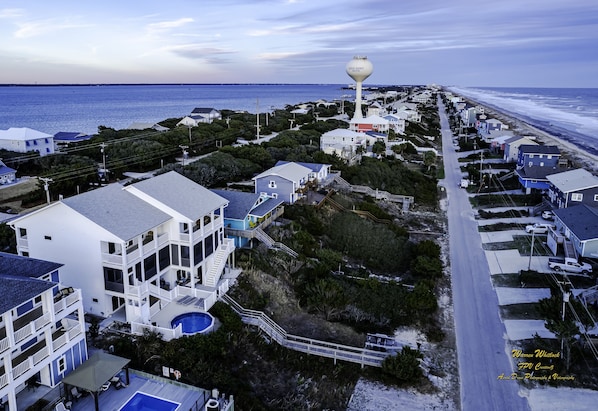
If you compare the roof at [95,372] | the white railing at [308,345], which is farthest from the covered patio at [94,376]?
the white railing at [308,345]

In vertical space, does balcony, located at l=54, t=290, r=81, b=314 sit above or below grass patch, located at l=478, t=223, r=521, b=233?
above

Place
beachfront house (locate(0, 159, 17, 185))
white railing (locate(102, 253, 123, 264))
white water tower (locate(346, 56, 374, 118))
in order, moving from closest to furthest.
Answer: white railing (locate(102, 253, 123, 264)) < beachfront house (locate(0, 159, 17, 185)) < white water tower (locate(346, 56, 374, 118))

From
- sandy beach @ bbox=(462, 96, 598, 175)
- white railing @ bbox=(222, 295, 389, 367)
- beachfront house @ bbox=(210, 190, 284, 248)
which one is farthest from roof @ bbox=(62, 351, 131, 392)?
sandy beach @ bbox=(462, 96, 598, 175)

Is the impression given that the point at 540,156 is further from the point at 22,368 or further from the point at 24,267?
the point at 22,368

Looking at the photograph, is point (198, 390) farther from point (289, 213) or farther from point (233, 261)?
point (289, 213)

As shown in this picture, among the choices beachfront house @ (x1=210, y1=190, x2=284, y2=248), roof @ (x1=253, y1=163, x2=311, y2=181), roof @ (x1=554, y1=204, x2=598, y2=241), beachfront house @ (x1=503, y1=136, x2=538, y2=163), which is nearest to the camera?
beachfront house @ (x1=210, y1=190, x2=284, y2=248)

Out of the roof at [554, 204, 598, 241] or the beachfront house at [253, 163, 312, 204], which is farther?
the beachfront house at [253, 163, 312, 204]

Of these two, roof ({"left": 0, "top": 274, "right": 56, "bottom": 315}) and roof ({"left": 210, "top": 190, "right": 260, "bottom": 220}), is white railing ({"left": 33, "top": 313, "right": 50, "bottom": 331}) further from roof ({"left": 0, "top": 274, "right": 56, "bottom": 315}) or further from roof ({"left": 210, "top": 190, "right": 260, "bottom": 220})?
roof ({"left": 210, "top": 190, "right": 260, "bottom": 220})
